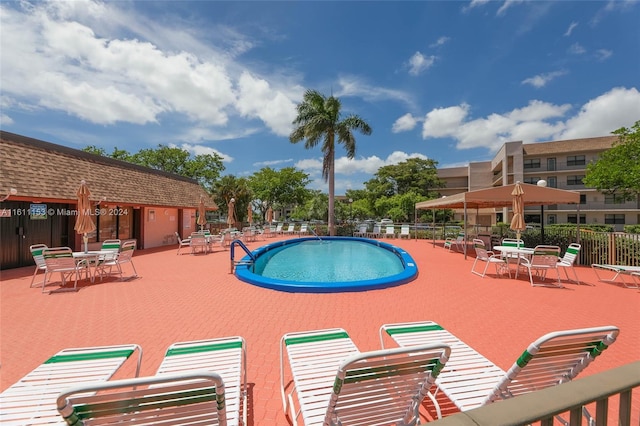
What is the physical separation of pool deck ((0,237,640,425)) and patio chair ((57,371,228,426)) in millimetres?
1231

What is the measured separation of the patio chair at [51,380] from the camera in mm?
1807

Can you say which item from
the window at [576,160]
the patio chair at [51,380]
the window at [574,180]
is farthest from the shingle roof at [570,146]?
the patio chair at [51,380]

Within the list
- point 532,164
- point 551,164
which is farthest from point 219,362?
point 551,164

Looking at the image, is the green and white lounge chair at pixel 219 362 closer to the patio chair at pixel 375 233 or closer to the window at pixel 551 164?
the patio chair at pixel 375 233

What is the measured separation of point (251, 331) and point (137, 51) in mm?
10071

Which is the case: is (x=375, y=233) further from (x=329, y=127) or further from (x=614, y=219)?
(x=614, y=219)

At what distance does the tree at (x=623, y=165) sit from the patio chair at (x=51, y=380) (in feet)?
85.8

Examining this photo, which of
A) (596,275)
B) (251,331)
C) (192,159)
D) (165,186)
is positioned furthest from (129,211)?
(192,159)

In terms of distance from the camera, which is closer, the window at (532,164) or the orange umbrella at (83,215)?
the orange umbrella at (83,215)

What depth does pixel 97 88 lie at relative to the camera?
10305 millimetres

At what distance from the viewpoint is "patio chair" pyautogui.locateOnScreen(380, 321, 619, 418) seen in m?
1.79

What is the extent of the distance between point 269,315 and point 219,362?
94.4 inches

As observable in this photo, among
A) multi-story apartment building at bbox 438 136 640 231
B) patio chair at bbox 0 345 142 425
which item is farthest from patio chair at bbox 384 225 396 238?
multi-story apartment building at bbox 438 136 640 231

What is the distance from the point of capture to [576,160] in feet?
111
